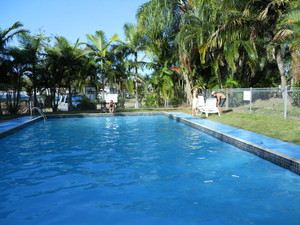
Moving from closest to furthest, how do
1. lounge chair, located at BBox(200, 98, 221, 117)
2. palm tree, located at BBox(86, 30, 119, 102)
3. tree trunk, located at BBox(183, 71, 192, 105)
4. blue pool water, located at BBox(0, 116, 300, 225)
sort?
1. blue pool water, located at BBox(0, 116, 300, 225)
2. lounge chair, located at BBox(200, 98, 221, 117)
3. tree trunk, located at BBox(183, 71, 192, 105)
4. palm tree, located at BBox(86, 30, 119, 102)

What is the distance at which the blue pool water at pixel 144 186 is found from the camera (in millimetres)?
4156

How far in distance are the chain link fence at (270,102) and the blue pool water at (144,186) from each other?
4.89 meters

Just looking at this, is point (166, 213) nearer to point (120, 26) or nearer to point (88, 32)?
point (88, 32)

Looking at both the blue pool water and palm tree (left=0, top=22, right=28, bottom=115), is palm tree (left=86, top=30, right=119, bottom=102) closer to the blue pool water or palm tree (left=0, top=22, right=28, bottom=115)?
palm tree (left=0, top=22, right=28, bottom=115)

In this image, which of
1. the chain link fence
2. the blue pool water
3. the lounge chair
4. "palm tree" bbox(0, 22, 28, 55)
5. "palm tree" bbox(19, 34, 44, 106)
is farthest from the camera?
"palm tree" bbox(19, 34, 44, 106)

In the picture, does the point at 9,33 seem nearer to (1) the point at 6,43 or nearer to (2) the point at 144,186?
(1) the point at 6,43

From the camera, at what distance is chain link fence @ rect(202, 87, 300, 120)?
39.2 feet

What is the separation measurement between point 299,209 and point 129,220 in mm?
2503

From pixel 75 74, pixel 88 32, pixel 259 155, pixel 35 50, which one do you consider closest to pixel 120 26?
pixel 88 32

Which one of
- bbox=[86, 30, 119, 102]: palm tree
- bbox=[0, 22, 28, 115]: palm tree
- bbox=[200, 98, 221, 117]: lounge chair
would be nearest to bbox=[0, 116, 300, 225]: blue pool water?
bbox=[200, 98, 221, 117]: lounge chair

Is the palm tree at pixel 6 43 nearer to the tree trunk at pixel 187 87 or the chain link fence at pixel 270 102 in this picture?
the tree trunk at pixel 187 87

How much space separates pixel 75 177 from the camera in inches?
236

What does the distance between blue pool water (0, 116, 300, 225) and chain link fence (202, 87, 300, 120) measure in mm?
4892

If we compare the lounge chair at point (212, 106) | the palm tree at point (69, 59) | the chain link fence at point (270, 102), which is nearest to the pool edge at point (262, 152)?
the chain link fence at point (270, 102)
